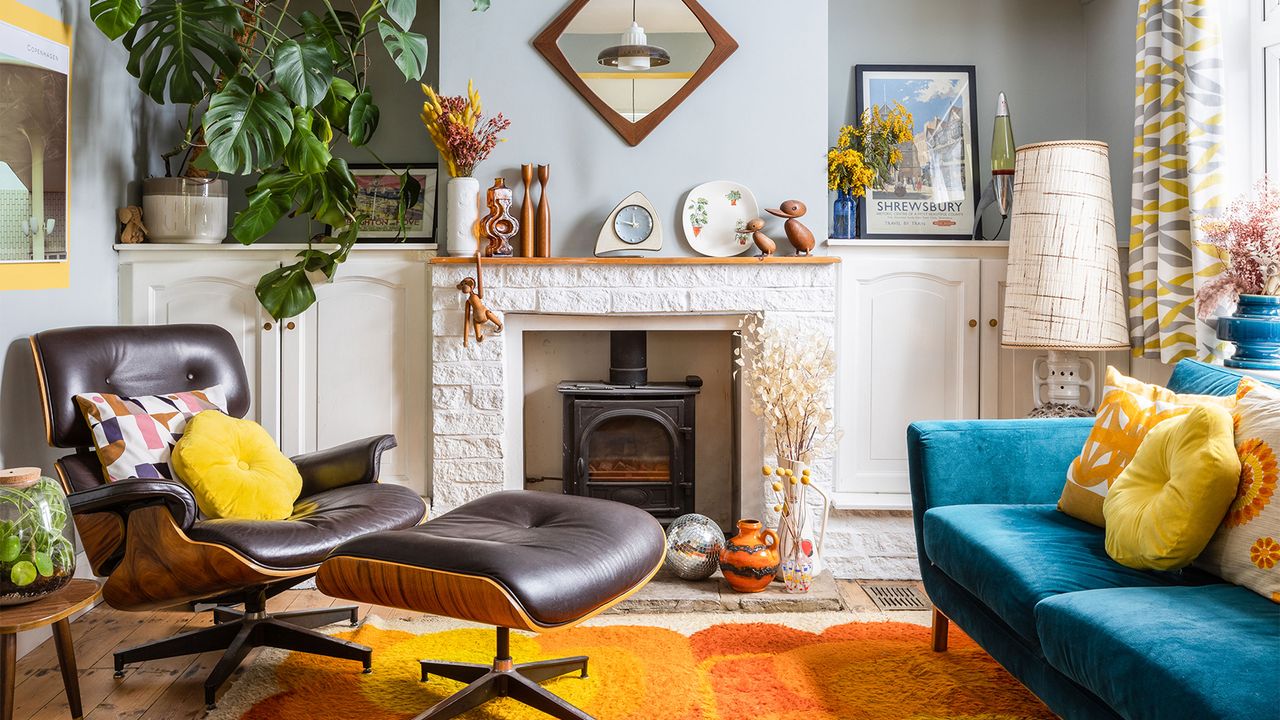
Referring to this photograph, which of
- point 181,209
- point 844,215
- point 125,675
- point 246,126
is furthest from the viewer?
point 844,215

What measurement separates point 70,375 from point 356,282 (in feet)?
3.63

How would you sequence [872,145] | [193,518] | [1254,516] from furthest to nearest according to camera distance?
[872,145], [193,518], [1254,516]

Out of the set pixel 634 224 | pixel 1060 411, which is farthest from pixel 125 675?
pixel 1060 411

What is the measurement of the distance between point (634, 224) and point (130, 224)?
5.77ft

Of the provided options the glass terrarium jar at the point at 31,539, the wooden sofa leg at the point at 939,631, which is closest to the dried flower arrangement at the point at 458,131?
the glass terrarium jar at the point at 31,539

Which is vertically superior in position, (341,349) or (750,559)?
(341,349)

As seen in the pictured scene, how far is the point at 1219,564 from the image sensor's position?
1794mm

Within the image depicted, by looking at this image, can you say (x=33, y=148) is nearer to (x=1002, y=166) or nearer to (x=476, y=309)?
(x=476, y=309)

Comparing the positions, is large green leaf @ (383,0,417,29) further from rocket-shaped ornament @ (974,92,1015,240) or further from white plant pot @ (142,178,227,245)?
rocket-shaped ornament @ (974,92,1015,240)

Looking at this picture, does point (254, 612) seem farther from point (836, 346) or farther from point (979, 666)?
point (836, 346)

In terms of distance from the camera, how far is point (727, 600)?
9.64 feet

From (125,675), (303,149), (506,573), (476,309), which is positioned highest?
(303,149)

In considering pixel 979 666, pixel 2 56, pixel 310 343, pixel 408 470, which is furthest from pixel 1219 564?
pixel 2 56

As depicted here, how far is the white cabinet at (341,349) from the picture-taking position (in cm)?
341
